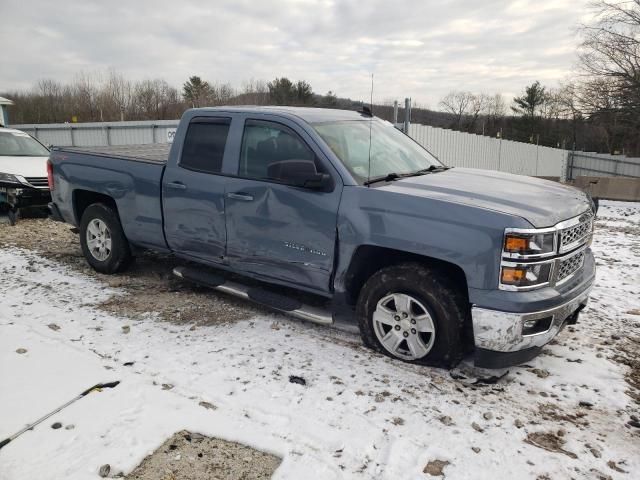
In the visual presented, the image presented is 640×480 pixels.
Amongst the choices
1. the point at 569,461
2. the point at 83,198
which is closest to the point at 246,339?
the point at 569,461

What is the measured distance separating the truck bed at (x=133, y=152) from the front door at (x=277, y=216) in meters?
1.21

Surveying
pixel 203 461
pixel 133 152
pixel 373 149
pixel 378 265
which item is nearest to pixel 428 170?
pixel 373 149

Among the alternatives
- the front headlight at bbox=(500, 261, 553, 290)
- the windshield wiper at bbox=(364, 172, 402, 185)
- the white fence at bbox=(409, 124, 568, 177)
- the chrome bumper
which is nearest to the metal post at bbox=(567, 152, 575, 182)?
the white fence at bbox=(409, 124, 568, 177)

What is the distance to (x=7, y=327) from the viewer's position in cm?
428

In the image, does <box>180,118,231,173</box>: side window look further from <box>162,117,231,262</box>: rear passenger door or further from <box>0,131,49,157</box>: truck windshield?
<box>0,131,49,157</box>: truck windshield

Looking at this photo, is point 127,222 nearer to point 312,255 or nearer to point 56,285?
point 56,285

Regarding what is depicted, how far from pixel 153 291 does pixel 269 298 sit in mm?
1723

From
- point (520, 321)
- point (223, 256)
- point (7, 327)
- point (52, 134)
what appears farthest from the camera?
point (52, 134)

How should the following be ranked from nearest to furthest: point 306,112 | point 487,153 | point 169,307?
point 306,112, point 169,307, point 487,153

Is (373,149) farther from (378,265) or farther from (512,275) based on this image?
(512,275)

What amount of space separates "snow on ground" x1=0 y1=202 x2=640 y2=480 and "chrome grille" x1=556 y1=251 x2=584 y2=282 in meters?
0.77

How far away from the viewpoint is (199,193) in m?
4.61

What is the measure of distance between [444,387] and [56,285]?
4.35m

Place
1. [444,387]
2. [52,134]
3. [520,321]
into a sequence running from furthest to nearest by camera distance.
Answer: [52,134] → [444,387] → [520,321]
